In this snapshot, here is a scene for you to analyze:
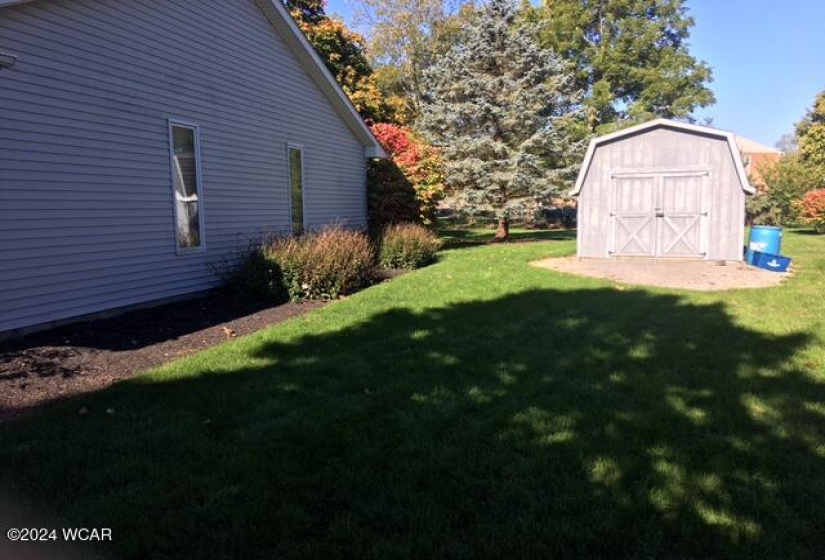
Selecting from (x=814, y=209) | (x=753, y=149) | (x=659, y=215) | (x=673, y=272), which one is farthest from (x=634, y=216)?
(x=753, y=149)

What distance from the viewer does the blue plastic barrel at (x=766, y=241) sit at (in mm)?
11711

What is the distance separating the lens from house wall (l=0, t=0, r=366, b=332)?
6.43 m

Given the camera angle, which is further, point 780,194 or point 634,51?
point 634,51

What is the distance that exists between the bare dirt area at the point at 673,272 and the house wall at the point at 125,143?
6337mm

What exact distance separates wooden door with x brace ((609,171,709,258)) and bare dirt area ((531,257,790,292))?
15.6 inches

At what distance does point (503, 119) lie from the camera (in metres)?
18.9

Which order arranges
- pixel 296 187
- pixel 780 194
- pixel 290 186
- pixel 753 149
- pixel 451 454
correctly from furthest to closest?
1. pixel 753 149
2. pixel 780 194
3. pixel 296 187
4. pixel 290 186
5. pixel 451 454

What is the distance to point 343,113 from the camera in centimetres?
1379

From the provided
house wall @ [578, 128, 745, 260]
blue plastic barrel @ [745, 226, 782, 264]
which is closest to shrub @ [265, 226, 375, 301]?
house wall @ [578, 128, 745, 260]

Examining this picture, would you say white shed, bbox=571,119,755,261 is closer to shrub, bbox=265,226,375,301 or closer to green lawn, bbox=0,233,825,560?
green lawn, bbox=0,233,825,560

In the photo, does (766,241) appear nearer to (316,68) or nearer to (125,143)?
(316,68)

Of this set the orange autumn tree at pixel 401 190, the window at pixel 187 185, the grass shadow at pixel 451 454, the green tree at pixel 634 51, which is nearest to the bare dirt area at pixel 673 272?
the grass shadow at pixel 451 454

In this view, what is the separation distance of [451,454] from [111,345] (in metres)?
4.45

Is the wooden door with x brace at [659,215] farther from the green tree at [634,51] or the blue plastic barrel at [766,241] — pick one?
the green tree at [634,51]
